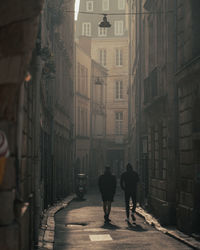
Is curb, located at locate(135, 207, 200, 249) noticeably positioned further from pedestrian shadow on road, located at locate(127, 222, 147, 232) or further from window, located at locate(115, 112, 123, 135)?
window, located at locate(115, 112, 123, 135)

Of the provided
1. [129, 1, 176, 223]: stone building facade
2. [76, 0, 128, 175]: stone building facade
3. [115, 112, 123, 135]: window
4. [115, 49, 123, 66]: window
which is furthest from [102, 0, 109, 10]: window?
[129, 1, 176, 223]: stone building facade

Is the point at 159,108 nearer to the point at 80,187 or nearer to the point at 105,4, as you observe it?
the point at 80,187

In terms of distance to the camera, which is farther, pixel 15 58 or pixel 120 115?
pixel 120 115

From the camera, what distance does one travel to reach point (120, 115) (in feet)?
186

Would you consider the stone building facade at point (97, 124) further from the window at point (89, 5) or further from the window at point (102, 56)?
the window at point (89, 5)

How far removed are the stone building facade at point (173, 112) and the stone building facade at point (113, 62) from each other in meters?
31.1

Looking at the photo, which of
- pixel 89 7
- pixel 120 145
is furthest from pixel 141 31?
pixel 89 7

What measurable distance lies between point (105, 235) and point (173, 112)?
13.2 feet

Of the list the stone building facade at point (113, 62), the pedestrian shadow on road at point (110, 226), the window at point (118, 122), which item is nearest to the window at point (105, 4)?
the stone building facade at point (113, 62)

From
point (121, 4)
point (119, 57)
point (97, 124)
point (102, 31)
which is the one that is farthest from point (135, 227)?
point (121, 4)

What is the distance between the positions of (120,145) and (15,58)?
49.4m

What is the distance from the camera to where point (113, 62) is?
197 ft

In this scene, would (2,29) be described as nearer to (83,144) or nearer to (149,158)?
(149,158)

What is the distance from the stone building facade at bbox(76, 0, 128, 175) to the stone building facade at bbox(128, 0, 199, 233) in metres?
31.1
